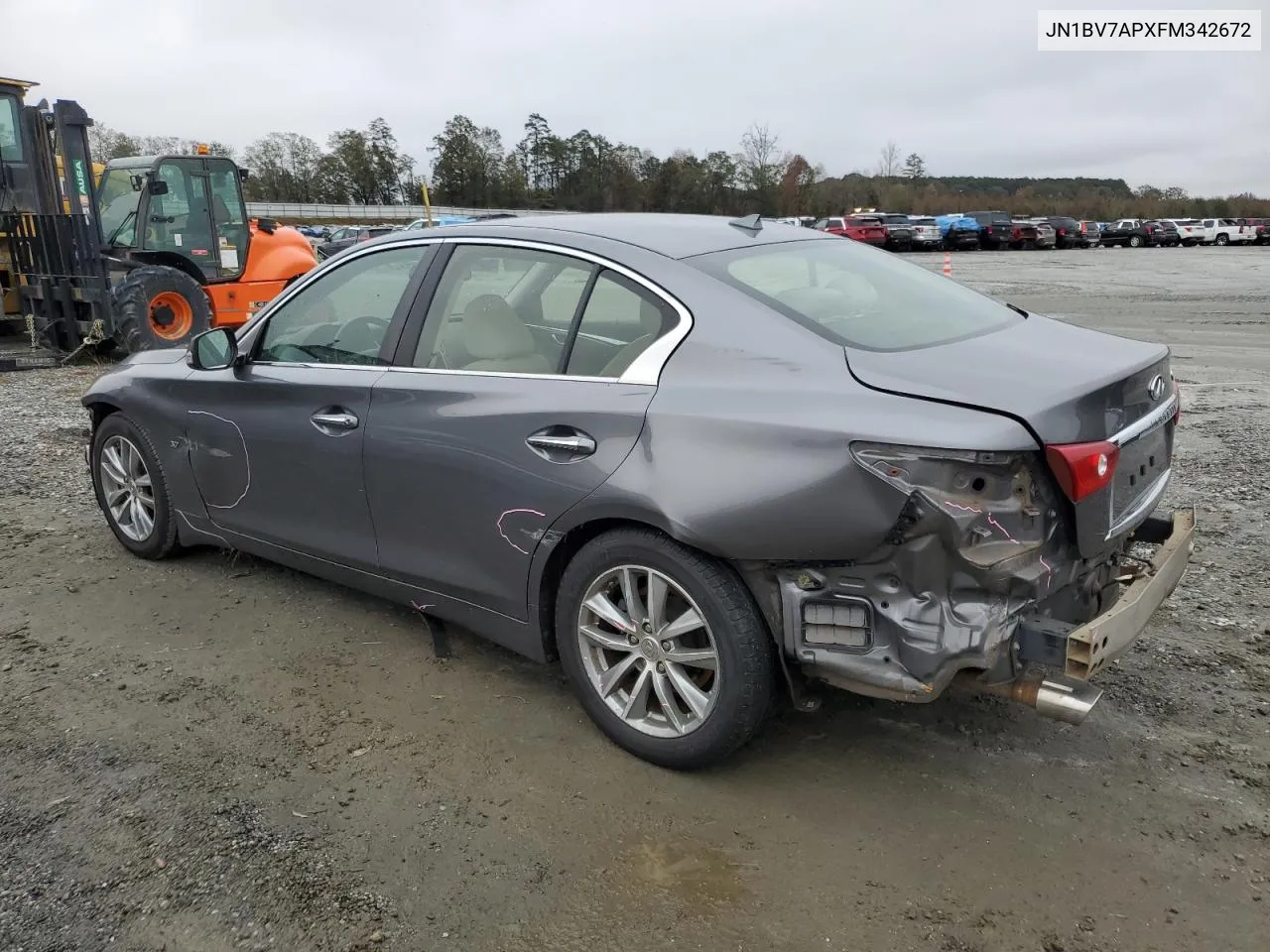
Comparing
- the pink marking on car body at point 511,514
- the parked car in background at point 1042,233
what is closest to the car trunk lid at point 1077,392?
the pink marking on car body at point 511,514

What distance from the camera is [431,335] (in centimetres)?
359

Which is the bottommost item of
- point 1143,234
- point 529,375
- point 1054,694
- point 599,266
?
point 1143,234

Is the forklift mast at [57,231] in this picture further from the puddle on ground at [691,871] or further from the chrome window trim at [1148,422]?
the chrome window trim at [1148,422]

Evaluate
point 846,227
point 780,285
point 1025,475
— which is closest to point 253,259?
point 780,285

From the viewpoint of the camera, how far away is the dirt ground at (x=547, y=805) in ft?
8.05

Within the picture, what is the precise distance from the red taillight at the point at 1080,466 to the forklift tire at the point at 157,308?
10801 millimetres

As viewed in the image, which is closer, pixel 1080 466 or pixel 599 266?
pixel 1080 466

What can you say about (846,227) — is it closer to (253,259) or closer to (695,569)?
(253,259)

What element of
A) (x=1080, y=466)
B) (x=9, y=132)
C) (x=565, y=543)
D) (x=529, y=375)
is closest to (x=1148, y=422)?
(x=1080, y=466)

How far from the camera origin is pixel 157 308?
11.7 metres

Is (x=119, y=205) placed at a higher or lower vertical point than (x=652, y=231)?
lower

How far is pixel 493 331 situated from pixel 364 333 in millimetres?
664

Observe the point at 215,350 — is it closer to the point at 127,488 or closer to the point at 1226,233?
the point at 127,488

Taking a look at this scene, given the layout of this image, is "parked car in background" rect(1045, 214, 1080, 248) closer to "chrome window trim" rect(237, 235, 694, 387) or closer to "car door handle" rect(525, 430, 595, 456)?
"chrome window trim" rect(237, 235, 694, 387)
